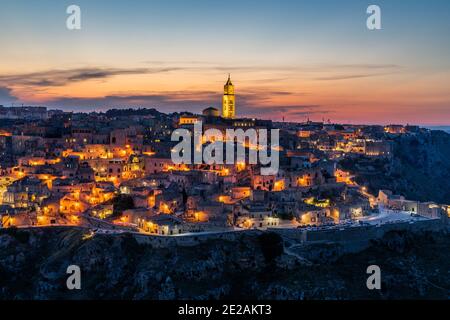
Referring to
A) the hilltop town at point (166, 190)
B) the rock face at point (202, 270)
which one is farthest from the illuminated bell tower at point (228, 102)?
the rock face at point (202, 270)

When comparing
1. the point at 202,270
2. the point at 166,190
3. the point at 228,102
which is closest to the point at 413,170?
the point at 228,102

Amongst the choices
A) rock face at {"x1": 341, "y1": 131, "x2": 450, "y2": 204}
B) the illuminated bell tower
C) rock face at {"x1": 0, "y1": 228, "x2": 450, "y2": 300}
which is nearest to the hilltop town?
rock face at {"x1": 341, "y1": 131, "x2": 450, "y2": 204}

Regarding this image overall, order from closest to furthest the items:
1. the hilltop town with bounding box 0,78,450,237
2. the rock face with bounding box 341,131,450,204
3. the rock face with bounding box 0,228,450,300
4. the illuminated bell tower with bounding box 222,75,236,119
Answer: the rock face with bounding box 0,228,450,300 < the hilltop town with bounding box 0,78,450,237 < the rock face with bounding box 341,131,450,204 < the illuminated bell tower with bounding box 222,75,236,119

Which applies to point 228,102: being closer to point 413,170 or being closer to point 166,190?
point 413,170

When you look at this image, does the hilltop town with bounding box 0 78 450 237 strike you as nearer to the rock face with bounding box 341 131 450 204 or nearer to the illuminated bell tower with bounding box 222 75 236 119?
the rock face with bounding box 341 131 450 204

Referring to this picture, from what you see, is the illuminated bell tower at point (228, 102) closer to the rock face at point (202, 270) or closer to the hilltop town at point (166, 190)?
the hilltop town at point (166, 190)
